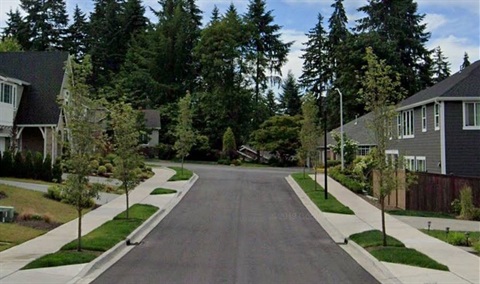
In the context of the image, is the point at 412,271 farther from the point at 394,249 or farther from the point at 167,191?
the point at 167,191

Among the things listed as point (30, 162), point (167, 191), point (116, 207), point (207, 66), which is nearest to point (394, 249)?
point (116, 207)

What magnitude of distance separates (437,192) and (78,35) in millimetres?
67716

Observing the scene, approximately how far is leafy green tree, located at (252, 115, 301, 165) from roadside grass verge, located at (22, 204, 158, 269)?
34330 millimetres

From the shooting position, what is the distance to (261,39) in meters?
72.8

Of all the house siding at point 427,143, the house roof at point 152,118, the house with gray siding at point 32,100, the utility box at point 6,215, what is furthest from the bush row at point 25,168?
the house roof at point 152,118

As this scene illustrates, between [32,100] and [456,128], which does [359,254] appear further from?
[32,100]

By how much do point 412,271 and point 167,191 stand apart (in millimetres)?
19414

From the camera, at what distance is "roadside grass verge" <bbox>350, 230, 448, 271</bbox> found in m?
12.8

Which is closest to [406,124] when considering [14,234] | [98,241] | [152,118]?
[98,241]

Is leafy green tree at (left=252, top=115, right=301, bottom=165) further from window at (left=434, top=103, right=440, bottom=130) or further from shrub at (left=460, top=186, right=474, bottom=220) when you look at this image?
shrub at (left=460, top=186, right=474, bottom=220)

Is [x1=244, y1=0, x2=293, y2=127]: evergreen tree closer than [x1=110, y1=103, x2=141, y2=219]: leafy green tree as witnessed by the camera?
No

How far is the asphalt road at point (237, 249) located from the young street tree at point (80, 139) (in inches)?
81.3

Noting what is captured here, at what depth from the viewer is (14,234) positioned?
1677cm

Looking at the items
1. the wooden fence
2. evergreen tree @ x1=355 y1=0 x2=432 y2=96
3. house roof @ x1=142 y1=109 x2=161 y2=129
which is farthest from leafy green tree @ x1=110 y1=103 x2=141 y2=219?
Result: evergreen tree @ x1=355 y1=0 x2=432 y2=96
